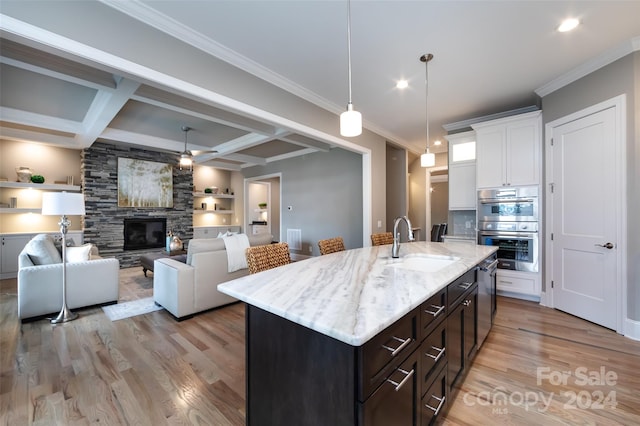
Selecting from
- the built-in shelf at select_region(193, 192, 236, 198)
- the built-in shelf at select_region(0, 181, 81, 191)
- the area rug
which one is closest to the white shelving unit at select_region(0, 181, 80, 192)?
the built-in shelf at select_region(0, 181, 81, 191)

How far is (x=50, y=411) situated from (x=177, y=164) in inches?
246

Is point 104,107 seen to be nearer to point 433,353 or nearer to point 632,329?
point 433,353

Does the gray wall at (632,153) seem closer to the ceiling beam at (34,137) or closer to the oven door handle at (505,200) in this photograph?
the oven door handle at (505,200)

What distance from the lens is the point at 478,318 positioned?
2.10 metres

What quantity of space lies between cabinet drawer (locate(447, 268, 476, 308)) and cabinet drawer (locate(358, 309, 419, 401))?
0.50 metres

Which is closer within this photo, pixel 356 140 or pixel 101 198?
pixel 356 140

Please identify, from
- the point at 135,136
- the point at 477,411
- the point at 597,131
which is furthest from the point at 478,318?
the point at 135,136

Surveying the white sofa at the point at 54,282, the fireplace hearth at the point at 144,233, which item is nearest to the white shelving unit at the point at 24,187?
the fireplace hearth at the point at 144,233

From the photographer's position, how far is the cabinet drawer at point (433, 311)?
1.25 metres

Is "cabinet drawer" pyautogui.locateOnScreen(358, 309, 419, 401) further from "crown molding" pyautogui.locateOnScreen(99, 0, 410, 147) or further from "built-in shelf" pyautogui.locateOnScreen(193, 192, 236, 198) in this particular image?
"built-in shelf" pyautogui.locateOnScreen(193, 192, 236, 198)

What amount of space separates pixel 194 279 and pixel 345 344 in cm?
278

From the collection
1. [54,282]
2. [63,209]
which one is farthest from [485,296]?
[54,282]

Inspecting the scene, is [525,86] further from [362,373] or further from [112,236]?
[112,236]

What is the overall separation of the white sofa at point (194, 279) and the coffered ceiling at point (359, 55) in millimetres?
1741
